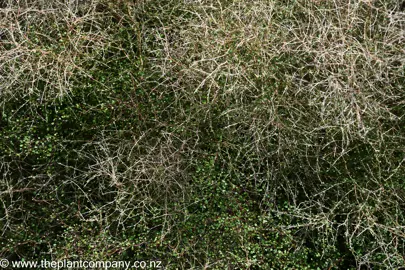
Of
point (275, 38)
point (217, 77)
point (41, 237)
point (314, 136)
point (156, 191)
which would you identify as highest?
point (275, 38)

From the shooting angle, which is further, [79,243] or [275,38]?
[275,38]

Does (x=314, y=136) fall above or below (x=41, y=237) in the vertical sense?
above

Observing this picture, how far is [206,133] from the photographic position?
6.01 ft

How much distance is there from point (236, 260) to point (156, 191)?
36cm

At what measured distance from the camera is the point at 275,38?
182cm

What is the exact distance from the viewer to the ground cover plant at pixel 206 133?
167 centimetres

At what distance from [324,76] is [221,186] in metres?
0.54

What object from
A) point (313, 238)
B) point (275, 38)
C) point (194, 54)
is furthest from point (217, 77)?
point (313, 238)

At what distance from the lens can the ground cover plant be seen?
65.7 inches

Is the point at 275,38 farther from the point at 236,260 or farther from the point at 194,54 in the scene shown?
the point at 236,260

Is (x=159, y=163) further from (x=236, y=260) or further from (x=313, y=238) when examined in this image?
(x=313, y=238)

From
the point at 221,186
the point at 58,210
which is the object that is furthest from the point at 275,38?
the point at 58,210

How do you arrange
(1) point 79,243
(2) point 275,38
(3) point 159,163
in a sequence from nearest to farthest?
(1) point 79,243, (3) point 159,163, (2) point 275,38

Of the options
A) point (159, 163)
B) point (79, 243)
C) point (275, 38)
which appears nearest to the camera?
point (79, 243)
